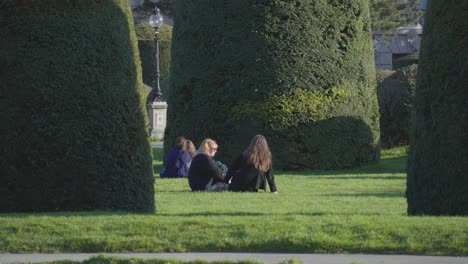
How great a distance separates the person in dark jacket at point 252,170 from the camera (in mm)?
20031

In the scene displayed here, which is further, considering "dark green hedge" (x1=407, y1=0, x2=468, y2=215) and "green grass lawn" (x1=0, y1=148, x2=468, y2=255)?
"dark green hedge" (x1=407, y1=0, x2=468, y2=215)

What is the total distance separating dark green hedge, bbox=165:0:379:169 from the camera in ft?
87.4

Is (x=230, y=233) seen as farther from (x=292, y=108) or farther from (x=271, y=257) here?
(x=292, y=108)

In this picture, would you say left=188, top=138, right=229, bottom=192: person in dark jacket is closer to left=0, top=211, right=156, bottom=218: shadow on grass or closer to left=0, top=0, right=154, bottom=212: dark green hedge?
left=0, top=0, right=154, bottom=212: dark green hedge

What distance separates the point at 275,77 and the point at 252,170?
21.3 ft

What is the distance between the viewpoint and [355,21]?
91.7 feet

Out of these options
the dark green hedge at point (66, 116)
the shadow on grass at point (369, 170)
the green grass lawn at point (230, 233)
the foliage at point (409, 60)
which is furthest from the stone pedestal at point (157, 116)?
the green grass lawn at point (230, 233)

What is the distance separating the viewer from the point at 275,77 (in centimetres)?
2656

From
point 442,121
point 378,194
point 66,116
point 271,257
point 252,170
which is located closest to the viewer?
point 271,257

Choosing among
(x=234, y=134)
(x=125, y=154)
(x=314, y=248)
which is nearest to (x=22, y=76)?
(x=125, y=154)

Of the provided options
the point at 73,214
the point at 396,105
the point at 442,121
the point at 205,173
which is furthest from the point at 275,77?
the point at 73,214

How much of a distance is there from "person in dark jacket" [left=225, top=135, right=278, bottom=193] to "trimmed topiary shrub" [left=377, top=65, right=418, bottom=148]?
509 inches

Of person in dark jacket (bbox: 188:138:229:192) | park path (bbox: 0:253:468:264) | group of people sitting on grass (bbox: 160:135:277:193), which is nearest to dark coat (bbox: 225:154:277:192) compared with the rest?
group of people sitting on grass (bbox: 160:135:277:193)

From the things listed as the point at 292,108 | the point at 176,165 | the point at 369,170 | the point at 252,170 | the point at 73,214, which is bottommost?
the point at 369,170
